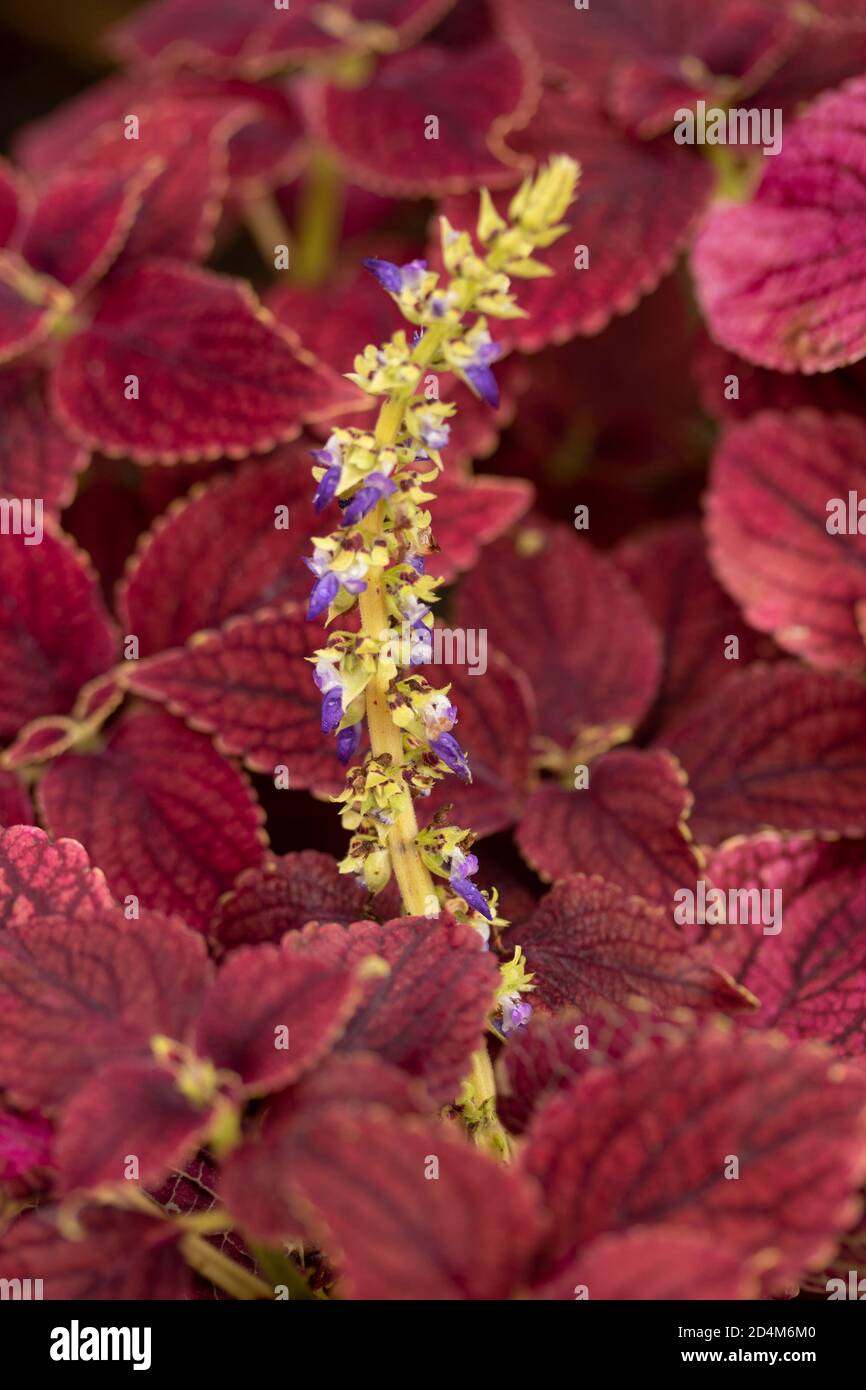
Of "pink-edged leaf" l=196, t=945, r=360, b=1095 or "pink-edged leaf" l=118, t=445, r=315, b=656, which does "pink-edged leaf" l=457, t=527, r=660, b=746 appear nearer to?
"pink-edged leaf" l=118, t=445, r=315, b=656

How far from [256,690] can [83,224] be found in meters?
0.37

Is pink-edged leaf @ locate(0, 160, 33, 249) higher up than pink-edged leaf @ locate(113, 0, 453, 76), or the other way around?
pink-edged leaf @ locate(113, 0, 453, 76)

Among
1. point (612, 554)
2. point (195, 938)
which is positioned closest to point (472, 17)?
point (612, 554)

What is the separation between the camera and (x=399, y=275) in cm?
52

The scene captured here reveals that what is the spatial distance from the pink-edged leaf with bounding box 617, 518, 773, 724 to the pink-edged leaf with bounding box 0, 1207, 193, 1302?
48 cm

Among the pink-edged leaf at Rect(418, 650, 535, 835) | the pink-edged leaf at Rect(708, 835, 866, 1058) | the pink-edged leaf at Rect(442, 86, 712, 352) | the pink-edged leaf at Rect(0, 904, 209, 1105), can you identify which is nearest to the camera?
the pink-edged leaf at Rect(0, 904, 209, 1105)

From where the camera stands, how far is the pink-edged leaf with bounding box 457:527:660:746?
32.9 inches

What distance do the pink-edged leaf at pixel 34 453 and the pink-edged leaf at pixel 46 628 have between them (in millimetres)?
63

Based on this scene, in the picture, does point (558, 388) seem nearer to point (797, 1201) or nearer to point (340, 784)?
point (340, 784)

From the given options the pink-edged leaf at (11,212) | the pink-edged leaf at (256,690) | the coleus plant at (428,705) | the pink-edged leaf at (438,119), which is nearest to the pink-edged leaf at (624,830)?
the coleus plant at (428,705)

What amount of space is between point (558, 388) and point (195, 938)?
2.29 ft

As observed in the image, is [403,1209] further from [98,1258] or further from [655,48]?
[655,48]

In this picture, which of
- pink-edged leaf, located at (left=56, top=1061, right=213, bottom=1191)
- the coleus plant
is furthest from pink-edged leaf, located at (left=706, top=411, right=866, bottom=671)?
pink-edged leaf, located at (left=56, top=1061, right=213, bottom=1191)

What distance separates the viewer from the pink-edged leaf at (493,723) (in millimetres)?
744
